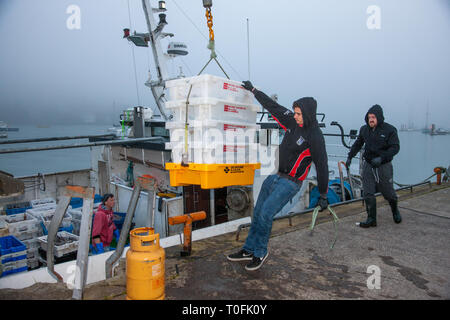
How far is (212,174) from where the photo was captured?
3.38 meters

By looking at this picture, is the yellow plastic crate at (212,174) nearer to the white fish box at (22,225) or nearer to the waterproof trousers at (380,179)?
the waterproof trousers at (380,179)

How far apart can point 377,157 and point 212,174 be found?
3077mm


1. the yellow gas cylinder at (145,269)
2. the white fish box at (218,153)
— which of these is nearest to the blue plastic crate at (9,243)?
the white fish box at (218,153)

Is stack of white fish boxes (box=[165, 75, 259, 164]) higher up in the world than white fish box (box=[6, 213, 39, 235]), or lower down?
higher up

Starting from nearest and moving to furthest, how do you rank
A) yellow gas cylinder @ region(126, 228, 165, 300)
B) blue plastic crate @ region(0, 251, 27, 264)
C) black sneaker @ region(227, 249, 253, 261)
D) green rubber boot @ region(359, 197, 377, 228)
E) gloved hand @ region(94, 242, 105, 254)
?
yellow gas cylinder @ region(126, 228, 165, 300), black sneaker @ region(227, 249, 253, 261), green rubber boot @ region(359, 197, 377, 228), blue plastic crate @ region(0, 251, 27, 264), gloved hand @ region(94, 242, 105, 254)

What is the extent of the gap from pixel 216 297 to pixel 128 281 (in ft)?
2.77

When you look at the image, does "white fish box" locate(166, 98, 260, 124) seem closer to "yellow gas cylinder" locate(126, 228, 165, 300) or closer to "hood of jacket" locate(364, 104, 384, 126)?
"yellow gas cylinder" locate(126, 228, 165, 300)

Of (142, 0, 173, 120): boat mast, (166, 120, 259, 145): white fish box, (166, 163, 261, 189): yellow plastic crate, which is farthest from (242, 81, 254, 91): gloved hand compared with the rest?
(142, 0, 173, 120): boat mast

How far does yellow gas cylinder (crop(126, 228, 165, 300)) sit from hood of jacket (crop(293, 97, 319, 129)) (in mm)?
2084

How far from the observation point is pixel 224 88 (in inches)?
137

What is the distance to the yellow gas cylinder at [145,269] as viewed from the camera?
8.26 feet

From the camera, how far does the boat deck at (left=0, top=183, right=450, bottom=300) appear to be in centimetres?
288
